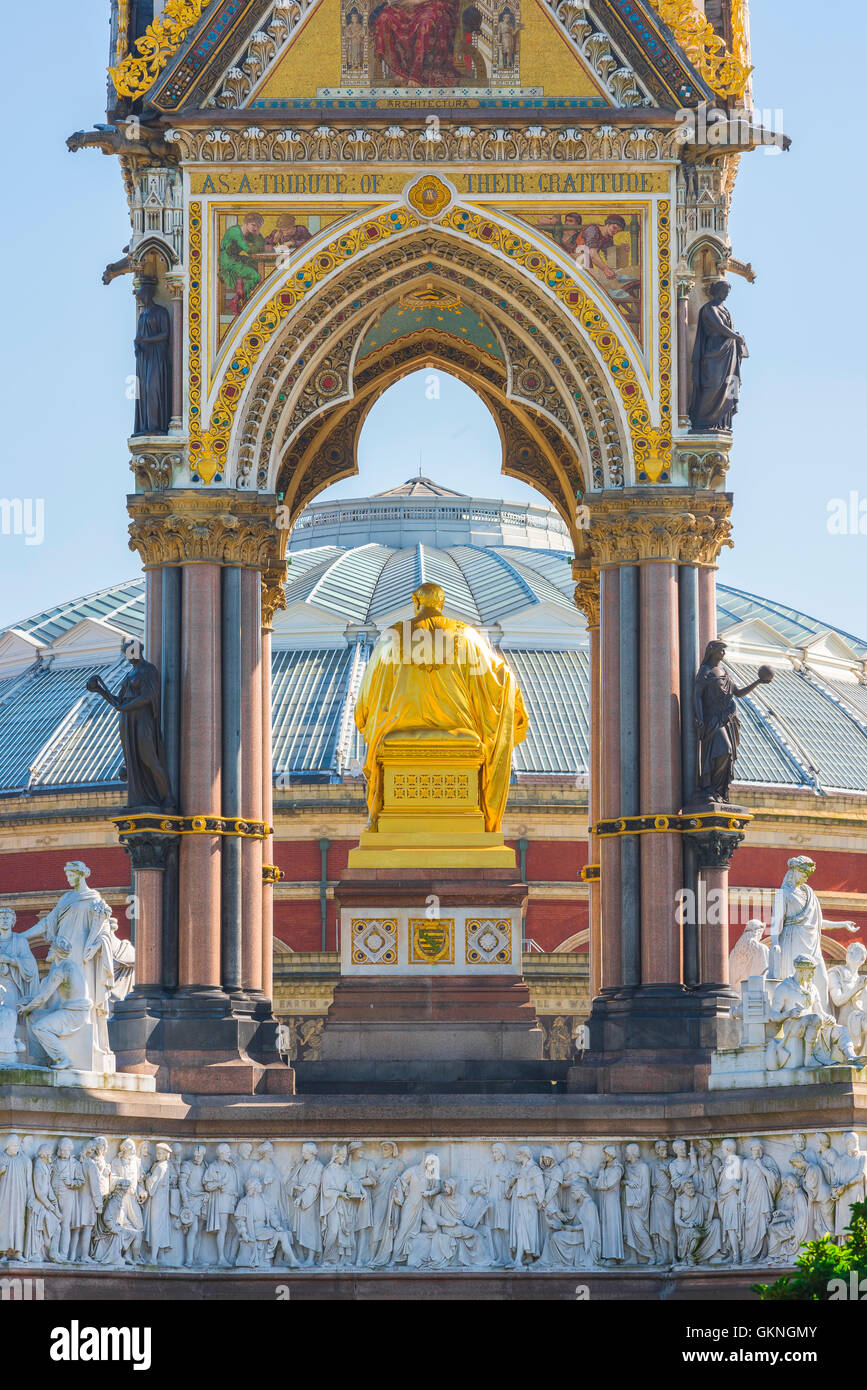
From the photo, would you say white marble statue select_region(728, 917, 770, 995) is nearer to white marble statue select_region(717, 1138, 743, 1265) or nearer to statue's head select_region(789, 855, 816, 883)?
statue's head select_region(789, 855, 816, 883)

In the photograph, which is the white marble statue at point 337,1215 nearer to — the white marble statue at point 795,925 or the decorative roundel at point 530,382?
the white marble statue at point 795,925

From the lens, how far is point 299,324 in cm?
3631

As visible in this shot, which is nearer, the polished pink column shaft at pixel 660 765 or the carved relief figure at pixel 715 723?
the polished pink column shaft at pixel 660 765

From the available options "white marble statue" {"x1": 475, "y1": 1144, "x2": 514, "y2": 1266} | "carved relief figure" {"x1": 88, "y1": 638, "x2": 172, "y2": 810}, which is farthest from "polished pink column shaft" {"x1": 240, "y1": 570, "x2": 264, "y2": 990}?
"white marble statue" {"x1": 475, "y1": 1144, "x2": 514, "y2": 1266}

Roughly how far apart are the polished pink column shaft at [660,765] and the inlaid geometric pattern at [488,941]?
197 cm

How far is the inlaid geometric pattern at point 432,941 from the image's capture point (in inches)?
1400

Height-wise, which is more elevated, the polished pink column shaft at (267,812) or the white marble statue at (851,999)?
the polished pink column shaft at (267,812)

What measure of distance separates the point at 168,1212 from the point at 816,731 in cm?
4098

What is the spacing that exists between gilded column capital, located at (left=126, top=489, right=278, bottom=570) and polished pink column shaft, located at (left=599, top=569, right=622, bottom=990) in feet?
14.7

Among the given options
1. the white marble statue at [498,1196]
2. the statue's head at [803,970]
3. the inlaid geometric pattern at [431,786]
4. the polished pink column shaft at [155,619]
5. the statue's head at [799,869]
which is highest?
the polished pink column shaft at [155,619]

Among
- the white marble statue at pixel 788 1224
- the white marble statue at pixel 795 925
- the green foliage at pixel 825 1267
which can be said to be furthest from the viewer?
the white marble statue at pixel 795 925

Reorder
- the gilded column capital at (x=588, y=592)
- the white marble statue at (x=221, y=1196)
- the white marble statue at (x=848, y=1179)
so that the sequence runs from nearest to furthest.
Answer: the white marble statue at (x=848, y=1179)
the white marble statue at (x=221, y=1196)
the gilded column capital at (x=588, y=592)

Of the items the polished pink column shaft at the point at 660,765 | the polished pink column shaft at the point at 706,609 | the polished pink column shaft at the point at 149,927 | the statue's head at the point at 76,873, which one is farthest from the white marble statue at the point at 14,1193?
the polished pink column shaft at the point at 706,609
